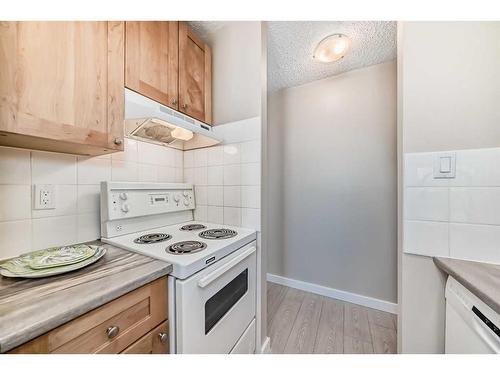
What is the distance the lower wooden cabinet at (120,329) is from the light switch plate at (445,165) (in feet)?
4.25

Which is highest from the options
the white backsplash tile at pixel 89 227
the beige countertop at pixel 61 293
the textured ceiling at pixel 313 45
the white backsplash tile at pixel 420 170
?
the textured ceiling at pixel 313 45

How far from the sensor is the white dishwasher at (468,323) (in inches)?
23.1

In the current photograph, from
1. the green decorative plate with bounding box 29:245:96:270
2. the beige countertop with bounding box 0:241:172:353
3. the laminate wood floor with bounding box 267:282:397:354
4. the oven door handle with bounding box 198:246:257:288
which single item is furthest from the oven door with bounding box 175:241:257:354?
the laminate wood floor with bounding box 267:282:397:354

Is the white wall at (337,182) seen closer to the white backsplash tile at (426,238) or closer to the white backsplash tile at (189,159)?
the white backsplash tile at (426,238)

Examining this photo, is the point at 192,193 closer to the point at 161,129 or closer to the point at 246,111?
the point at 161,129

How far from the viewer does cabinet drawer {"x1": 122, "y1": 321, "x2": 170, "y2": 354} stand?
60 cm

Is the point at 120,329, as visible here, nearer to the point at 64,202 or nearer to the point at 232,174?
the point at 64,202

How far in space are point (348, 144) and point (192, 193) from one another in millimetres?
1517

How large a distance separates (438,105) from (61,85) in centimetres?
160

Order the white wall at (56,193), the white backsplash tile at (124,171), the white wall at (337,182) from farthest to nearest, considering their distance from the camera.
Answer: the white wall at (337,182)
the white backsplash tile at (124,171)
the white wall at (56,193)

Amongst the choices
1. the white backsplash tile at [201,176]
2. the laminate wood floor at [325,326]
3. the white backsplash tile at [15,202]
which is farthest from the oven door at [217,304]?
the white backsplash tile at [15,202]

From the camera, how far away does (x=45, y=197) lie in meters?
0.86

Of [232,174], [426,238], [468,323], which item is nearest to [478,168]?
[426,238]
